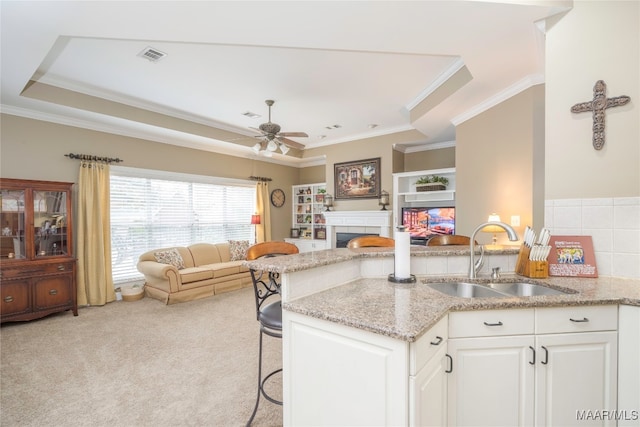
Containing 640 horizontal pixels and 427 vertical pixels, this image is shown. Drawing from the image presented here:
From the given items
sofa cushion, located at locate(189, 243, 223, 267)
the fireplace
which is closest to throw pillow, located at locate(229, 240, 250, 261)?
sofa cushion, located at locate(189, 243, 223, 267)

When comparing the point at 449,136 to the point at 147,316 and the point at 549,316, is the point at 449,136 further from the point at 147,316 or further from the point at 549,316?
the point at 147,316

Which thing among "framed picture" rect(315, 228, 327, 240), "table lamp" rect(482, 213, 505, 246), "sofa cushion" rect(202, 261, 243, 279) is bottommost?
"sofa cushion" rect(202, 261, 243, 279)

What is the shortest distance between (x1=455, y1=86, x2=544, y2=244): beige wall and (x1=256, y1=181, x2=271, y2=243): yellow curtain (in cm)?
408

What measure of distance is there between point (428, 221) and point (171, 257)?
14.6 feet

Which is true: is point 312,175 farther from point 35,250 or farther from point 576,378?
point 576,378

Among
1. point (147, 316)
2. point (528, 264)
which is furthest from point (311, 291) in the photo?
point (147, 316)

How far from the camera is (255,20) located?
2.11 metres

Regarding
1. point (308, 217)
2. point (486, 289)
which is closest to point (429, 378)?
point (486, 289)

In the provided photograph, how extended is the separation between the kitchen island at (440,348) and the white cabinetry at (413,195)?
12.5ft

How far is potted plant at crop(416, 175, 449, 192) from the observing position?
5.18 meters

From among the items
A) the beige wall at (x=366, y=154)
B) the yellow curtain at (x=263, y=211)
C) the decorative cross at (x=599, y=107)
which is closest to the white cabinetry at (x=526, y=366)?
the decorative cross at (x=599, y=107)

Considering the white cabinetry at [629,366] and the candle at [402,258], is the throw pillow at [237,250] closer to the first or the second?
the candle at [402,258]

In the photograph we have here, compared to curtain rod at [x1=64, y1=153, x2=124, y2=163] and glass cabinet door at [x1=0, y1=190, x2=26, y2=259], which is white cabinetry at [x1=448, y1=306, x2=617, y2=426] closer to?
glass cabinet door at [x1=0, y1=190, x2=26, y2=259]

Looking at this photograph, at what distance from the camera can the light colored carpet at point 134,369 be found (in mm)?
2012
